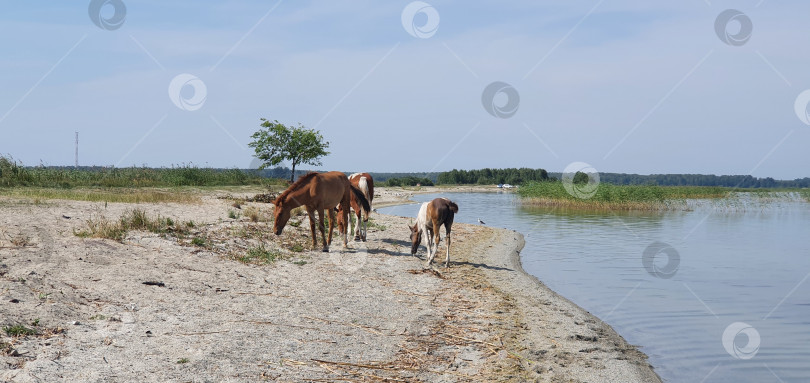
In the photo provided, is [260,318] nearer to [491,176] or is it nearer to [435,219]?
[435,219]

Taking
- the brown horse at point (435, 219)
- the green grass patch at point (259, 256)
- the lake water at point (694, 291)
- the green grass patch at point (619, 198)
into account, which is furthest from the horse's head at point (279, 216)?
the green grass patch at point (619, 198)

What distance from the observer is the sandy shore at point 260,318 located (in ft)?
20.6

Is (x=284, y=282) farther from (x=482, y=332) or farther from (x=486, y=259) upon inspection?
(x=486, y=259)

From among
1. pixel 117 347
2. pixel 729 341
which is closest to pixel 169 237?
pixel 117 347

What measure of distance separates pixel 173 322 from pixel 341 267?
596 centimetres

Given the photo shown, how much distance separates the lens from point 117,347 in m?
6.43

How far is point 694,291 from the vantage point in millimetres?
15617

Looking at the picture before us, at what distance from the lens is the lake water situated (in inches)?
379

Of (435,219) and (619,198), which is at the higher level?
(619,198)

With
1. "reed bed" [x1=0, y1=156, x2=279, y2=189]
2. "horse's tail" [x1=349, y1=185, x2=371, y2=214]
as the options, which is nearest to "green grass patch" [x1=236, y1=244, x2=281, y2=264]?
"horse's tail" [x1=349, y1=185, x2=371, y2=214]

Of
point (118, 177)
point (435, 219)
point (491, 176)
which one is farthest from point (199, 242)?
point (491, 176)

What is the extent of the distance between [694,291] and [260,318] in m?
12.4

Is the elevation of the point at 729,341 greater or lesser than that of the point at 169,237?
lesser

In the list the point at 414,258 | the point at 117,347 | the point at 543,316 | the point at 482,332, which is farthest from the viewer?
the point at 414,258
